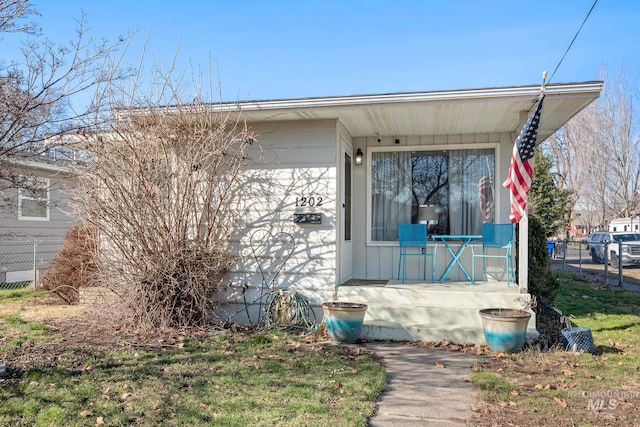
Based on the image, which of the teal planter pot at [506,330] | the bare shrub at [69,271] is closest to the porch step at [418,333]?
the teal planter pot at [506,330]

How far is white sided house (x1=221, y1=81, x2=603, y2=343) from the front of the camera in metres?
5.54

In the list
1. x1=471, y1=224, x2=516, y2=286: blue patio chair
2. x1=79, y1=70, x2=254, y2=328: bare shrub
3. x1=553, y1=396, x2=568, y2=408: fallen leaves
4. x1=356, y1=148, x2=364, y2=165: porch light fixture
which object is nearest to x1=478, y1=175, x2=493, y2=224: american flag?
x1=471, y1=224, x2=516, y2=286: blue patio chair

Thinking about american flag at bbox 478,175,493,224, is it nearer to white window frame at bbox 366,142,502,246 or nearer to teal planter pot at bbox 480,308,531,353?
white window frame at bbox 366,142,502,246

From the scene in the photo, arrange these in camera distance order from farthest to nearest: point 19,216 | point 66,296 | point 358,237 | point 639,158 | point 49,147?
point 639,158, point 19,216, point 66,296, point 358,237, point 49,147

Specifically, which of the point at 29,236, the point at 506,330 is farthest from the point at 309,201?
the point at 29,236

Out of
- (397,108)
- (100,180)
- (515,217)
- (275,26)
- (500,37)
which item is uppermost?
(275,26)

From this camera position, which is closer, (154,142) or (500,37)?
(154,142)

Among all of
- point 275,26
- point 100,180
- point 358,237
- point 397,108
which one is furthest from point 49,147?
point 275,26

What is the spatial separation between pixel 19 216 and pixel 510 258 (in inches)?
425

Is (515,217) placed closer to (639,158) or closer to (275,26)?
(275,26)

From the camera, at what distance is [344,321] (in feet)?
16.9

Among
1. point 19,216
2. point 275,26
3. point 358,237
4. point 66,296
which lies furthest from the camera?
point 19,216

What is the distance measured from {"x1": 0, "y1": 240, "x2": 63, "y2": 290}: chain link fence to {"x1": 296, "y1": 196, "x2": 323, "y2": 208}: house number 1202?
716 cm

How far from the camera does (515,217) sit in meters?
5.10
